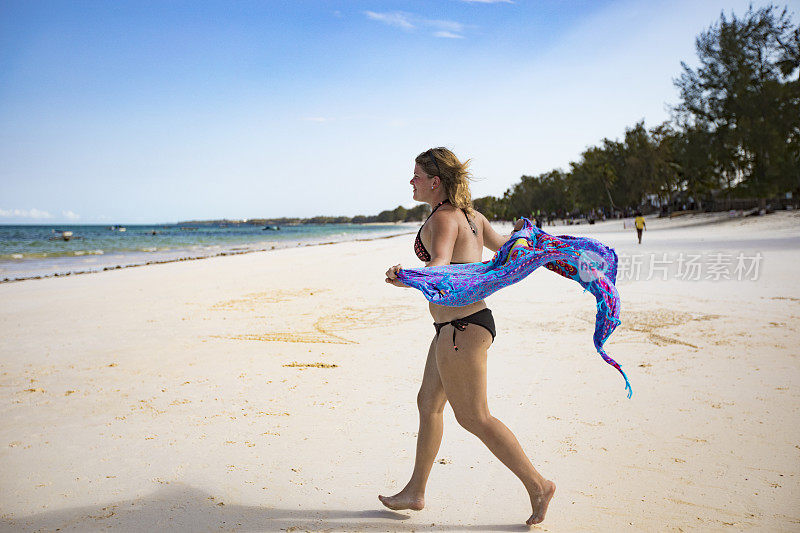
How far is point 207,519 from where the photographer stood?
3225 millimetres

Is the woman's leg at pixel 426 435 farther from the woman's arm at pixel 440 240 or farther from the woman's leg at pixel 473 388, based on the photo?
the woman's arm at pixel 440 240

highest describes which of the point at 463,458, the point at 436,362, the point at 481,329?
the point at 481,329

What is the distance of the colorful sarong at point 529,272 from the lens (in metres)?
2.83

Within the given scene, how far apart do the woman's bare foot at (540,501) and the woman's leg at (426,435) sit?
0.61 meters

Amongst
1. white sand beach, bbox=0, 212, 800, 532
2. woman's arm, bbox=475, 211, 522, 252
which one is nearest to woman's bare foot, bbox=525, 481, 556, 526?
white sand beach, bbox=0, 212, 800, 532

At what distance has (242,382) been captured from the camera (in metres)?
5.86

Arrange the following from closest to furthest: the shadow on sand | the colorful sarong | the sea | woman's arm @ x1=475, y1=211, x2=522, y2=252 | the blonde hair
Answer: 1. the colorful sarong
2. the blonde hair
3. the shadow on sand
4. woman's arm @ x1=475, y1=211, x2=522, y2=252
5. the sea

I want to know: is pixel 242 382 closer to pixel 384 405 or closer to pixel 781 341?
pixel 384 405

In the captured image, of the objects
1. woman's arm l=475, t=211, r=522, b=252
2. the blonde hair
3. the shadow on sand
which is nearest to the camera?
the blonde hair

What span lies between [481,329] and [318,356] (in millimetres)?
4305

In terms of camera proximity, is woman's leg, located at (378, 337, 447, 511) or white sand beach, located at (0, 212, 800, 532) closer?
woman's leg, located at (378, 337, 447, 511)

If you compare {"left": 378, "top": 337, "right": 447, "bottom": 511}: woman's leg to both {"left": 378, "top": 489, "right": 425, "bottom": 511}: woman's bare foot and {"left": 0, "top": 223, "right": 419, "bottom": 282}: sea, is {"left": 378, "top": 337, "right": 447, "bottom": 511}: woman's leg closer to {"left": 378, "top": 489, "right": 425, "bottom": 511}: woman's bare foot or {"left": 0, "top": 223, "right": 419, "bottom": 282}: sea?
{"left": 378, "top": 489, "right": 425, "bottom": 511}: woman's bare foot

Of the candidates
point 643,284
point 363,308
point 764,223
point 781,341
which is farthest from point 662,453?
point 764,223

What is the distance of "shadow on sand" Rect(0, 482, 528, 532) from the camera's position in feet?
10.3
